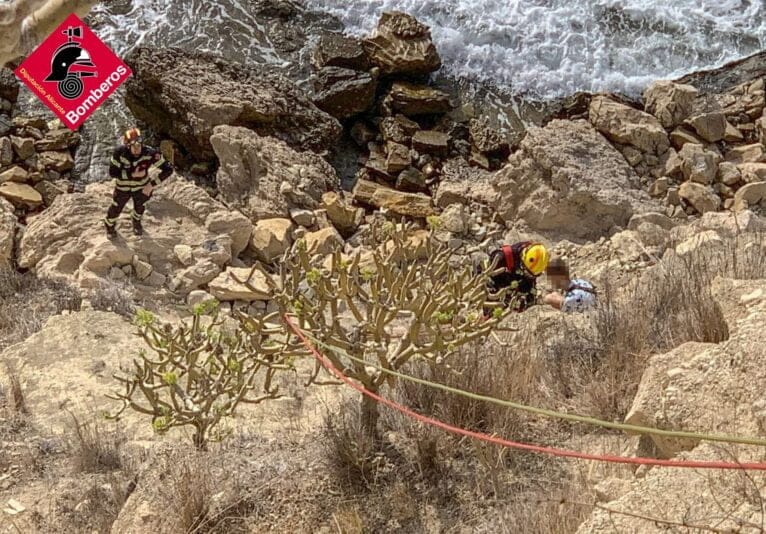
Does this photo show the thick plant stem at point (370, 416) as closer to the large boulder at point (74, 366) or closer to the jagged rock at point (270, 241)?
the large boulder at point (74, 366)

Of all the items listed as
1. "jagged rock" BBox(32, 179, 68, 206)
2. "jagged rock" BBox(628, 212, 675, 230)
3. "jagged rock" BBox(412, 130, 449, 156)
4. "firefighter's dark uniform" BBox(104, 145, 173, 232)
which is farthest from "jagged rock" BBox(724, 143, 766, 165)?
"jagged rock" BBox(32, 179, 68, 206)

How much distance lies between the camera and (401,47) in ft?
32.3

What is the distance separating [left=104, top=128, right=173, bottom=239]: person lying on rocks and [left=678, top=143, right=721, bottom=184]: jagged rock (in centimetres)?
517

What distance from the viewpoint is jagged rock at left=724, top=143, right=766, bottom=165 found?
8.11 m

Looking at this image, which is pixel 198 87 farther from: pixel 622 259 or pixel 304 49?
pixel 622 259

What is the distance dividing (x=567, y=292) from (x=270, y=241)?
305cm

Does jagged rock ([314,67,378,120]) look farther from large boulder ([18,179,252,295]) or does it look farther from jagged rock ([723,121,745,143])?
jagged rock ([723,121,745,143])

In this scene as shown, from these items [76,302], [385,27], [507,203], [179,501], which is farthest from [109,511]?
[385,27]

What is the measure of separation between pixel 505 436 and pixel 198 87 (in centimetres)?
701

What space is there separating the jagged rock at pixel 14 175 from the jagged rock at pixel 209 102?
5.32ft

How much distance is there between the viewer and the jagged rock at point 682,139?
27.1 feet

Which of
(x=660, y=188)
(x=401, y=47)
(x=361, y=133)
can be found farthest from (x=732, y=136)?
(x=361, y=133)

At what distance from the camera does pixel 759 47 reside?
400 inches

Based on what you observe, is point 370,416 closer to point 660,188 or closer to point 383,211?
point 383,211
